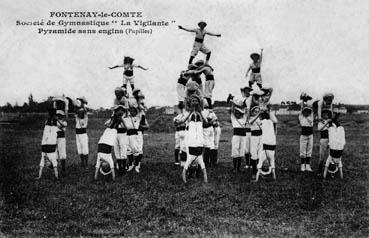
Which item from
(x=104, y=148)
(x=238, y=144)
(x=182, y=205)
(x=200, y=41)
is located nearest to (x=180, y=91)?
(x=200, y=41)

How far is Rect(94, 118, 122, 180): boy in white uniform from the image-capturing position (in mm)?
9117

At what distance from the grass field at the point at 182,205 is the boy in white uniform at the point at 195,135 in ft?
1.70

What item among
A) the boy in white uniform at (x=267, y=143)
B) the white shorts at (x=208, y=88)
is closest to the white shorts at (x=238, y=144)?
the white shorts at (x=208, y=88)

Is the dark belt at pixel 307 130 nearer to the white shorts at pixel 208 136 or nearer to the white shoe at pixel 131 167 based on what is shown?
the white shorts at pixel 208 136

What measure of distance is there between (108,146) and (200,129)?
2380 mm

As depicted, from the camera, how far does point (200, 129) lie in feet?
29.8

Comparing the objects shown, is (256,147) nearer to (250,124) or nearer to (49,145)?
(250,124)

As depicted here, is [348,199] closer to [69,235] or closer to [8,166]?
[69,235]

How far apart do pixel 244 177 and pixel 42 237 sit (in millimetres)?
5544

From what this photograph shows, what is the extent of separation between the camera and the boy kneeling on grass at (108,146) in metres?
9.12

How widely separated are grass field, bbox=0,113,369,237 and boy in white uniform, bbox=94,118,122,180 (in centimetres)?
41

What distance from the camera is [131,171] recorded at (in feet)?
35.3

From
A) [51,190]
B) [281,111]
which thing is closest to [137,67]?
[51,190]

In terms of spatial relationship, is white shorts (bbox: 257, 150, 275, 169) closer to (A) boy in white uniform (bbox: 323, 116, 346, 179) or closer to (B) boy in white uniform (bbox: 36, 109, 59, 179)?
(A) boy in white uniform (bbox: 323, 116, 346, 179)
